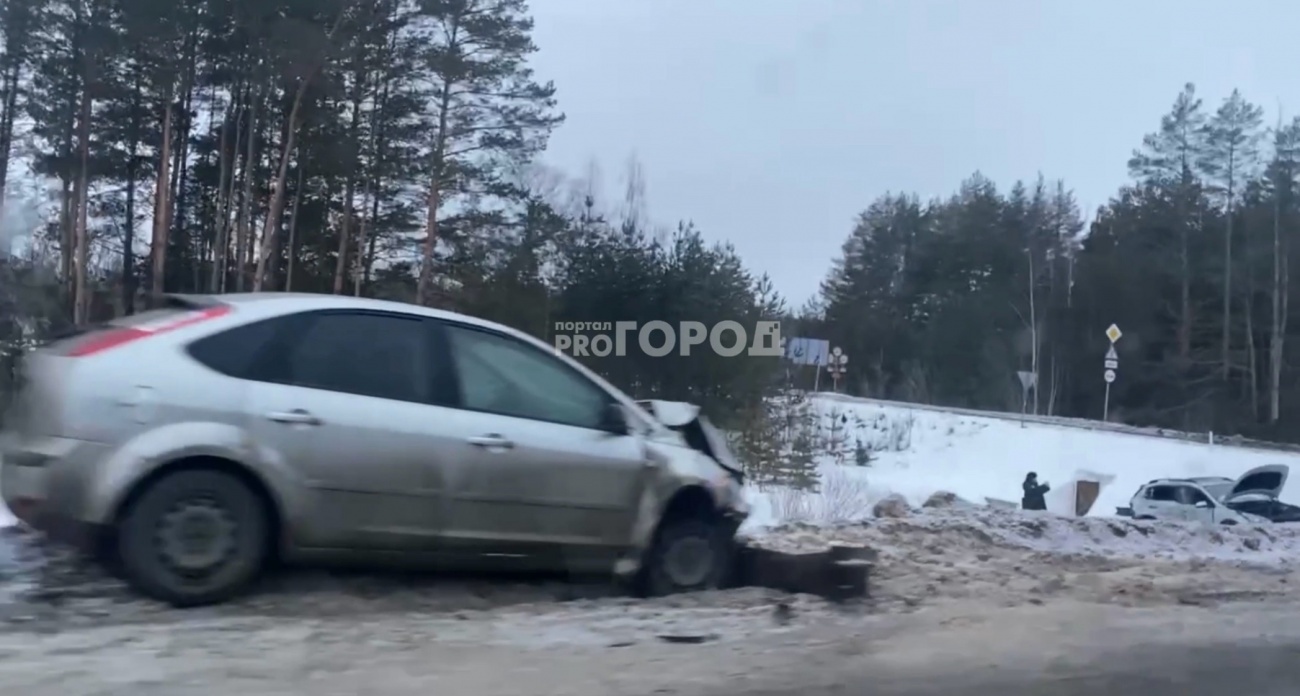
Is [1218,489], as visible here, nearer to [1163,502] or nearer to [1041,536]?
[1163,502]

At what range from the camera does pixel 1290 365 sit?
41281 mm

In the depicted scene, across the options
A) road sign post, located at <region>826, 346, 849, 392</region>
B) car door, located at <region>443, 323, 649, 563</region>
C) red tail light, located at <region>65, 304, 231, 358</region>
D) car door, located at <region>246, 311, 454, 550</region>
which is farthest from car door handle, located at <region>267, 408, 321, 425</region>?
road sign post, located at <region>826, 346, 849, 392</region>

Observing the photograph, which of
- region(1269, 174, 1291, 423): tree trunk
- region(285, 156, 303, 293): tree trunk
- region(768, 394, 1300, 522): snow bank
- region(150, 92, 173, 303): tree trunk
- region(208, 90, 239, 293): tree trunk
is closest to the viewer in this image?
region(768, 394, 1300, 522): snow bank

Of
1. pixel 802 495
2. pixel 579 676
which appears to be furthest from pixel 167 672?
pixel 802 495

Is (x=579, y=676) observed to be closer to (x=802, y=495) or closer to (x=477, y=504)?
(x=477, y=504)

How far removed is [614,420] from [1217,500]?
17.1 m

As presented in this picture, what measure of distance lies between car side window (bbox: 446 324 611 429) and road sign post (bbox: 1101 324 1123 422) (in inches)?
1312

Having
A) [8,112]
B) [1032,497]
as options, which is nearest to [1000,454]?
[1032,497]

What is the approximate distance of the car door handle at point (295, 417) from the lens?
6328 millimetres

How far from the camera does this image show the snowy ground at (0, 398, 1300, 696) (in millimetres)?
5492

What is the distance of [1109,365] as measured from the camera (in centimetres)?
3853

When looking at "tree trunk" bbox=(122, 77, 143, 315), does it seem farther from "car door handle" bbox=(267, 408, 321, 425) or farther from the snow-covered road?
"car door handle" bbox=(267, 408, 321, 425)

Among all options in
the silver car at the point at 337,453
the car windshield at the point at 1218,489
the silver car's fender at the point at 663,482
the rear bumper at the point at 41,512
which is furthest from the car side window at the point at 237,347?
the car windshield at the point at 1218,489

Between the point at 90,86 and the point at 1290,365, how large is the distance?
33.9 meters
